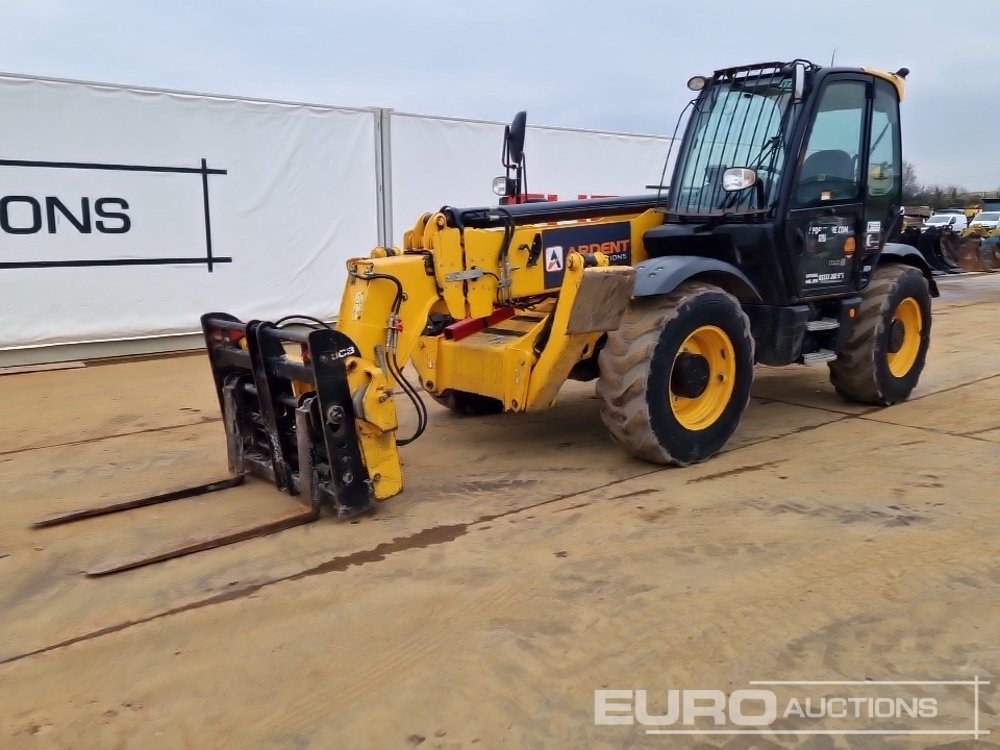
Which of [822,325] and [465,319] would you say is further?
[822,325]

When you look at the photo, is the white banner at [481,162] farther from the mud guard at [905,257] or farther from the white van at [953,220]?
the white van at [953,220]

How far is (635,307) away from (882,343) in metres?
2.47

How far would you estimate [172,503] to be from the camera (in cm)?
483

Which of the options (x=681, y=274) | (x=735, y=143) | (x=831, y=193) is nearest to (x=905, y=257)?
(x=831, y=193)

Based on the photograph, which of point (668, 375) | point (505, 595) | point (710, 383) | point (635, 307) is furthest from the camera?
point (710, 383)

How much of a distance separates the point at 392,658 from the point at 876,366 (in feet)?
15.9

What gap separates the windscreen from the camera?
5855mm

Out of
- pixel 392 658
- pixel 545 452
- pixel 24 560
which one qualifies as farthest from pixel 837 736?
pixel 24 560

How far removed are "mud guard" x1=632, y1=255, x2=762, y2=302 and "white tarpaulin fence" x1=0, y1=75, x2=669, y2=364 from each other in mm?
6569

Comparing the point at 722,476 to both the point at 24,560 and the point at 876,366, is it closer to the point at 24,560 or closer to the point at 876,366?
the point at 876,366

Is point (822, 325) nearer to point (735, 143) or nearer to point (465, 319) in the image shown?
point (735, 143)

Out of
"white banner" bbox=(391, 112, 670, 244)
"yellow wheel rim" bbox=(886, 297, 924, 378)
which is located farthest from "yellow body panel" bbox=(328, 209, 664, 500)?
"white banner" bbox=(391, 112, 670, 244)

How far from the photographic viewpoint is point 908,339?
721cm

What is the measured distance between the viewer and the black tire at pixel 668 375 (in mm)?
5023
